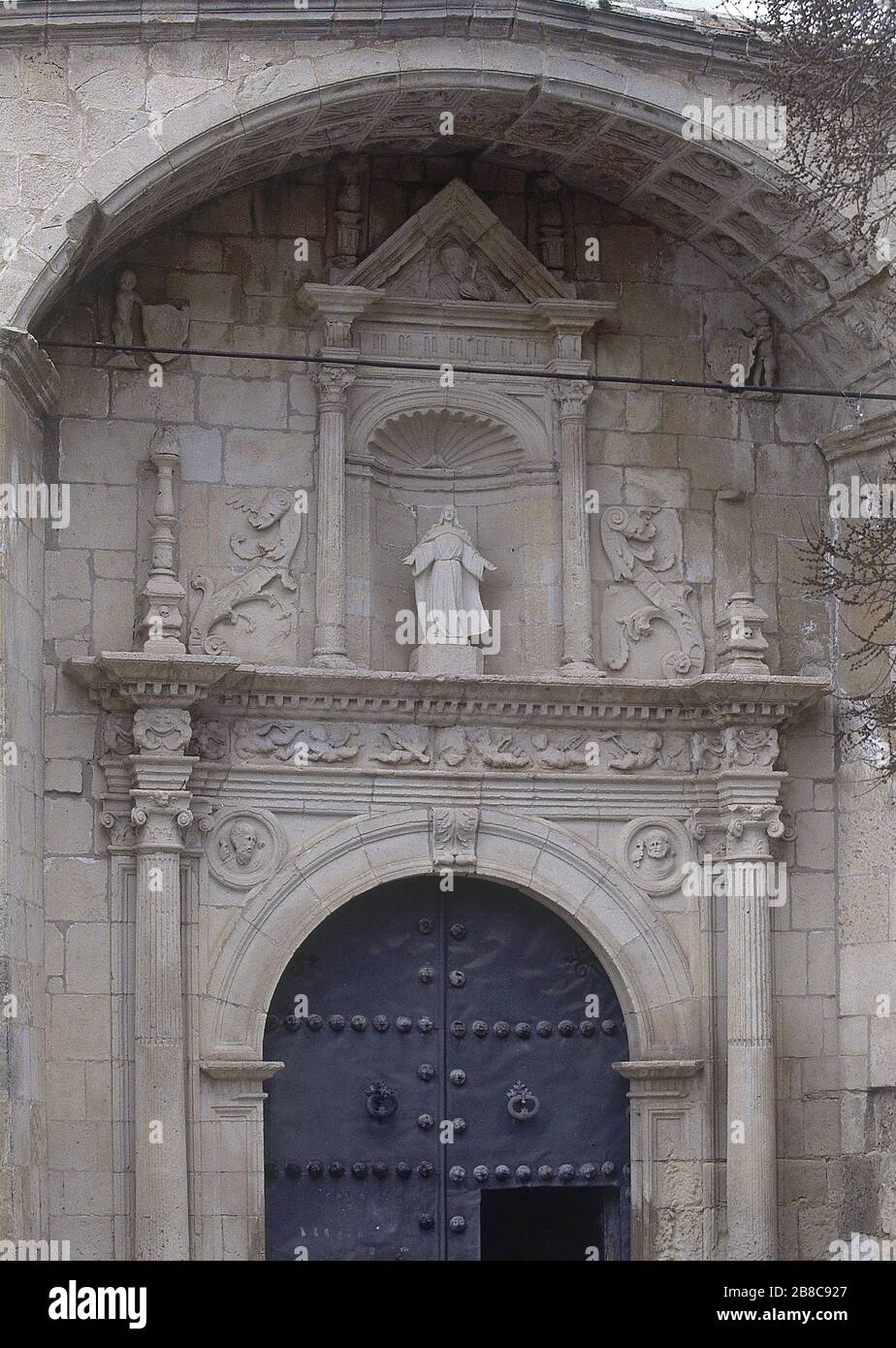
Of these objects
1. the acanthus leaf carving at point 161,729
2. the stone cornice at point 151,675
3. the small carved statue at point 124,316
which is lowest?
the acanthus leaf carving at point 161,729

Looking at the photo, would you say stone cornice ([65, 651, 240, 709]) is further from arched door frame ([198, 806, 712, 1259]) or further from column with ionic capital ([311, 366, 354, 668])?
arched door frame ([198, 806, 712, 1259])

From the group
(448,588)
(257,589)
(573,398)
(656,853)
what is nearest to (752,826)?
(656,853)

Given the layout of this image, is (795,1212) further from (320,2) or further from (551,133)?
(320,2)

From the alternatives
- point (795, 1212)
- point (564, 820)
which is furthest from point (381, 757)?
point (795, 1212)

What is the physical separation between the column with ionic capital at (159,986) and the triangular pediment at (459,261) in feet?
8.07

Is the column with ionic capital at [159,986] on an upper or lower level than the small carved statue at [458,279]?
lower

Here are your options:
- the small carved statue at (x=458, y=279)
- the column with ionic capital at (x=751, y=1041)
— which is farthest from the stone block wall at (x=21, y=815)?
the column with ionic capital at (x=751, y=1041)

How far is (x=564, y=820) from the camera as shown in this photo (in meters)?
11.2

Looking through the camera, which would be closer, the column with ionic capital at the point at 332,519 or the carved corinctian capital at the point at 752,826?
the column with ionic capital at the point at 332,519

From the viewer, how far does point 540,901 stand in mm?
11188

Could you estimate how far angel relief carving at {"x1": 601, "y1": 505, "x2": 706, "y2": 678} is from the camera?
11484mm

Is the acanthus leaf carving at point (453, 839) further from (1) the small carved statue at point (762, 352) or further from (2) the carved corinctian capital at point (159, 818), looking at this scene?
(1) the small carved statue at point (762, 352)

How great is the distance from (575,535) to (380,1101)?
111 inches

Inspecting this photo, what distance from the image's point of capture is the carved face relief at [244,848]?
1081cm
